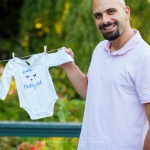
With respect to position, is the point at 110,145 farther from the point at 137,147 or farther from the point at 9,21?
the point at 9,21

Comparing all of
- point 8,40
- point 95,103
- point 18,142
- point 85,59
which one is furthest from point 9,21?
point 95,103

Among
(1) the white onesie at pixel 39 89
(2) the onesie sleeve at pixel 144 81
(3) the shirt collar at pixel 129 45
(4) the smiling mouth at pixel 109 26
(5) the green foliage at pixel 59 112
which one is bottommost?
(5) the green foliage at pixel 59 112

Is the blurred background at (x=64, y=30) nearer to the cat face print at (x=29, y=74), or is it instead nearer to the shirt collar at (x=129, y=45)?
the cat face print at (x=29, y=74)

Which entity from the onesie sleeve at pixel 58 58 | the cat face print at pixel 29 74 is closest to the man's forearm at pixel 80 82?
the onesie sleeve at pixel 58 58

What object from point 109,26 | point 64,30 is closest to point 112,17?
point 109,26

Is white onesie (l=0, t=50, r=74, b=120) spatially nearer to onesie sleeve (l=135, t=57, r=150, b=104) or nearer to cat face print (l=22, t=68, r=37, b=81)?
cat face print (l=22, t=68, r=37, b=81)

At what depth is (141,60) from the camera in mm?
2662

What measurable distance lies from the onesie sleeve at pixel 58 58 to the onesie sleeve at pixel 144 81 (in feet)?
2.21

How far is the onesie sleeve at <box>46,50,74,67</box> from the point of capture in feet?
10.6

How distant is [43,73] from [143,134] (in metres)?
0.85

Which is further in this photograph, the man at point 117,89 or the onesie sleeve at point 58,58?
the onesie sleeve at point 58,58

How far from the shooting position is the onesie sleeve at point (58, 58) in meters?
3.24

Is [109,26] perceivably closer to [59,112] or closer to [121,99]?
[121,99]

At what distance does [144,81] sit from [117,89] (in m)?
0.15
